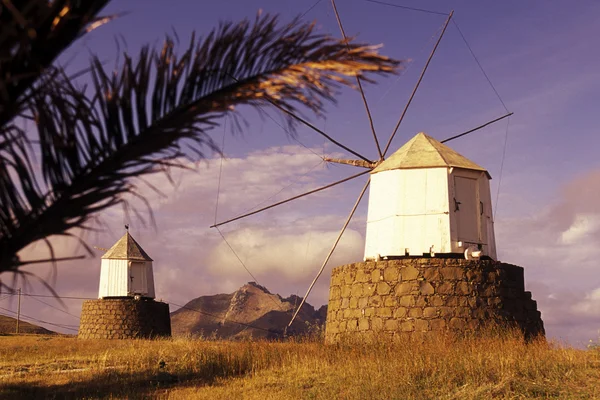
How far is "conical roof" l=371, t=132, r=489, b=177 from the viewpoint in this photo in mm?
17266

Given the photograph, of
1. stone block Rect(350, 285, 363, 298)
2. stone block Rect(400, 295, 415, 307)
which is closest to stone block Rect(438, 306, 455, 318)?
stone block Rect(400, 295, 415, 307)

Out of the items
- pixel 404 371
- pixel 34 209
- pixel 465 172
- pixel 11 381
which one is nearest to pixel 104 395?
pixel 11 381

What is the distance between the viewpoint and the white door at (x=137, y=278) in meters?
32.2

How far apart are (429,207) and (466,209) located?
1106mm

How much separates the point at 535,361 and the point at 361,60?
10.1 metres

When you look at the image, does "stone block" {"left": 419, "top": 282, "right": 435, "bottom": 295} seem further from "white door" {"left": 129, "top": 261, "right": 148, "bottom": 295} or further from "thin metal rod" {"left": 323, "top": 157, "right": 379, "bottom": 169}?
"white door" {"left": 129, "top": 261, "right": 148, "bottom": 295}

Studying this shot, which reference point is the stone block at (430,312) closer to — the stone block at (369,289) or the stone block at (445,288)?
the stone block at (445,288)

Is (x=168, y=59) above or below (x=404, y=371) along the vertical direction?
above

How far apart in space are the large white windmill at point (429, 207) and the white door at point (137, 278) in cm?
1775

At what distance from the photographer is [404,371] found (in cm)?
1133

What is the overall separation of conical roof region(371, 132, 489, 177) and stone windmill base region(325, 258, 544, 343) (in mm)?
2700

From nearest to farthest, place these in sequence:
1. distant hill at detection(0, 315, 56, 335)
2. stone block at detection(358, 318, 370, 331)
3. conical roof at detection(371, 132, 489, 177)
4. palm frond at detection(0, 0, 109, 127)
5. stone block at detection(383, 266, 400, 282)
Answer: palm frond at detection(0, 0, 109, 127) < stone block at detection(383, 266, 400, 282) < stone block at detection(358, 318, 370, 331) < conical roof at detection(371, 132, 489, 177) < distant hill at detection(0, 315, 56, 335)

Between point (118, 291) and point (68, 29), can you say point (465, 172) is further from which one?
point (118, 291)

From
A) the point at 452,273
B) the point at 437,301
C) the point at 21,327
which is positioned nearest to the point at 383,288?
the point at 437,301
